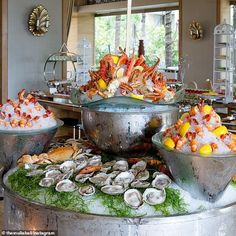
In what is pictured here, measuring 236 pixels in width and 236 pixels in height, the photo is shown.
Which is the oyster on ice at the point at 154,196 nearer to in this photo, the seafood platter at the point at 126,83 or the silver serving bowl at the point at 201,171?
the silver serving bowl at the point at 201,171

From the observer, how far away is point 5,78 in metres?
6.53

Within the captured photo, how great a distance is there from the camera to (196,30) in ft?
28.3

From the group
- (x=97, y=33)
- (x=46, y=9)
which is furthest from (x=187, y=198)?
(x=97, y=33)

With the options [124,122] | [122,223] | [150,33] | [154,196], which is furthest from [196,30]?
[122,223]

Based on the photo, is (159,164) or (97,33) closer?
(159,164)

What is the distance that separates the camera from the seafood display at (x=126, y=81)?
1.72m

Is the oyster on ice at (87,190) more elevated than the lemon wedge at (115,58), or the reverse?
the lemon wedge at (115,58)

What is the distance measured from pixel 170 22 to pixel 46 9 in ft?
13.7

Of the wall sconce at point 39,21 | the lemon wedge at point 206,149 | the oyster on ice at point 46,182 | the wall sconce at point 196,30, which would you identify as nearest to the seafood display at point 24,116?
the oyster on ice at point 46,182

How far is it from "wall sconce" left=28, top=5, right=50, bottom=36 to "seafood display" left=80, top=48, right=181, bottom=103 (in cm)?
517

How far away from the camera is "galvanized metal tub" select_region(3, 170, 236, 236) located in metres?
1.24

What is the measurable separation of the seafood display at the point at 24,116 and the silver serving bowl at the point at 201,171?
0.58m

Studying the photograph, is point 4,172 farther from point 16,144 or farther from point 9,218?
point 9,218

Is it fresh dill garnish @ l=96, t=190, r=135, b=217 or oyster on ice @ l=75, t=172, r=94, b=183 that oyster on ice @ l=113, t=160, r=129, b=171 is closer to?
oyster on ice @ l=75, t=172, r=94, b=183
